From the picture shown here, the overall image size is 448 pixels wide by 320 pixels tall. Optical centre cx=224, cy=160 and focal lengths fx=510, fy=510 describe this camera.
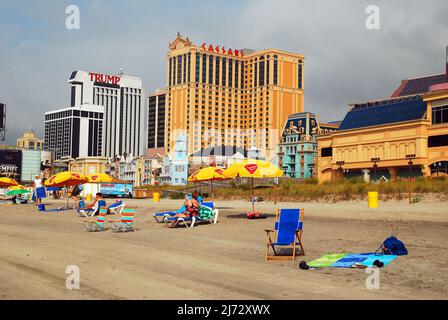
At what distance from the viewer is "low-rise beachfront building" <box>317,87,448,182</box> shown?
178 feet

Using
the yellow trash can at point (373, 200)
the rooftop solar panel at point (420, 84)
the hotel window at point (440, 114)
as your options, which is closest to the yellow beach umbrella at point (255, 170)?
the yellow trash can at point (373, 200)

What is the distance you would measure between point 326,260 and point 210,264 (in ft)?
7.62

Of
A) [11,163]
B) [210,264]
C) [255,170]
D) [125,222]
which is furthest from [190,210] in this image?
[11,163]

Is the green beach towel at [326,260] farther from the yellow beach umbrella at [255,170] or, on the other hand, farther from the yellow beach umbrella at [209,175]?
the yellow beach umbrella at [209,175]

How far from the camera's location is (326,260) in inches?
400

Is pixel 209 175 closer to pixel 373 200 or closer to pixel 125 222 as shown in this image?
pixel 125 222

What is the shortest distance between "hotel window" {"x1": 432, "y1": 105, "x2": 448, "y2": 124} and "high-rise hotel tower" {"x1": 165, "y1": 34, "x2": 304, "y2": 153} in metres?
A: 96.7

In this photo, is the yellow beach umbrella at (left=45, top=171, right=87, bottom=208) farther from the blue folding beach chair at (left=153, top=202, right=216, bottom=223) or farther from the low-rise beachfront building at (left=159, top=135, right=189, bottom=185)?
the low-rise beachfront building at (left=159, top=135, right=189, bottom=185)

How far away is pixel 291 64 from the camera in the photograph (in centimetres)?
15788

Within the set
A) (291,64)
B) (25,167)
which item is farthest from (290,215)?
(25,167)

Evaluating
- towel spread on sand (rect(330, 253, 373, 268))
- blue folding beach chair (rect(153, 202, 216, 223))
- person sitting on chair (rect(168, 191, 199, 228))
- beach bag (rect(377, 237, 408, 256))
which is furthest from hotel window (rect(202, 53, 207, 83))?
towel spread on sand (rect(330, 253, 373, 268))

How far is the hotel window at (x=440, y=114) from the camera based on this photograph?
177 ft

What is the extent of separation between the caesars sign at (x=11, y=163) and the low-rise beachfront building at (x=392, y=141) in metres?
127
